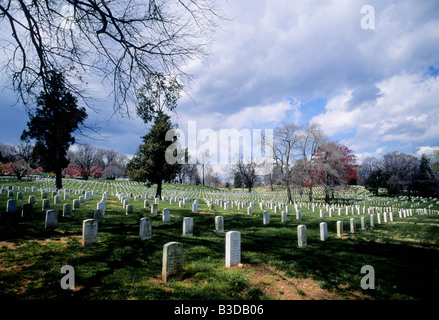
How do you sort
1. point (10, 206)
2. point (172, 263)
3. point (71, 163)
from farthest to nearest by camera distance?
1. point (71, 163)
2. point (10, 206)
3. point (172, 263)

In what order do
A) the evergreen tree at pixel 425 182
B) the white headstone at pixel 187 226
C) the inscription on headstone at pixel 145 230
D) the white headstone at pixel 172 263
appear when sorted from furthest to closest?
the evergreen tree at pixel 425 182 → the white headstone at pixel 187 226 → the inscription on headstone at pixel 145 230 → the white headstone at pixel 172 263

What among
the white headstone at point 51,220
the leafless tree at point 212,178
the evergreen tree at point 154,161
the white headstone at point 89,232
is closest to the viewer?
the white headstone at point 89,232

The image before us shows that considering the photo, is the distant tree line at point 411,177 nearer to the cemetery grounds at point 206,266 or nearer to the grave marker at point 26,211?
the cemetery grounds at point 206,266

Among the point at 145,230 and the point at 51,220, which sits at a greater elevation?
the point at 51,220

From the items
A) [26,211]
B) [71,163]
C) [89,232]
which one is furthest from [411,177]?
[71,163]

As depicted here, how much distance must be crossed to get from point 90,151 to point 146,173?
43.6 metres

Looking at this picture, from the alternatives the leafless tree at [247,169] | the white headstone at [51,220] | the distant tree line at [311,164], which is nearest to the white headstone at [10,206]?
the white headstone at [51,220]

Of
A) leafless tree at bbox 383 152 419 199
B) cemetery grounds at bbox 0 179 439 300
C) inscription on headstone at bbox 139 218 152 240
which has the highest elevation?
leafless tree at bbox 383 152 419 199

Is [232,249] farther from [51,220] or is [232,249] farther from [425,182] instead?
[425,182]

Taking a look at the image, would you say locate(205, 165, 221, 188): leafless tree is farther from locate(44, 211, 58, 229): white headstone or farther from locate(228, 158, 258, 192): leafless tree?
locate(44, 211, 58, 229): white headstone

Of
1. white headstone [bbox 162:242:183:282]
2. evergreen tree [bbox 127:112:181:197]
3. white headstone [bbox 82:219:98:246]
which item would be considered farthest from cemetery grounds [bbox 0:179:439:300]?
evergreen tree [bbox 127:112:181:197]

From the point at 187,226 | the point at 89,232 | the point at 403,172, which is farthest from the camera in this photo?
the point at 403,172

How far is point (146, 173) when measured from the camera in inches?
854

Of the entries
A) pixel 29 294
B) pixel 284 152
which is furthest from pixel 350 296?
pixel 284 152
